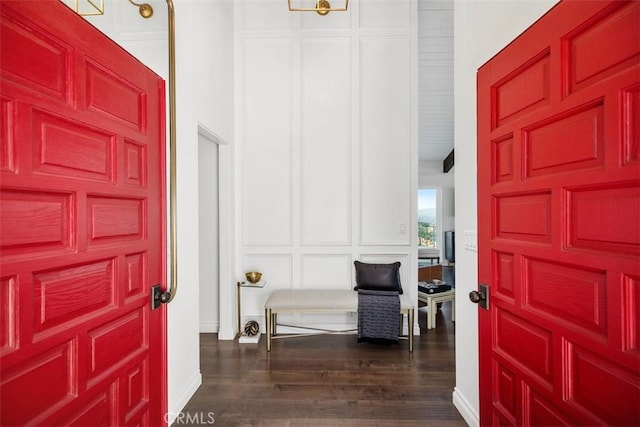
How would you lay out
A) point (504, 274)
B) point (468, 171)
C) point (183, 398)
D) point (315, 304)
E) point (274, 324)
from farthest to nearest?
point (274, 324) < point (315, 304) < point (183, 398) < point (468, 171) < point (504, 274)

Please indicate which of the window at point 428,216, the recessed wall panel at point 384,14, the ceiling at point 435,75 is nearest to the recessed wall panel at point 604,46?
the recessed wall panel at point 384,14

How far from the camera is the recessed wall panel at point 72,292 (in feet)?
3.15

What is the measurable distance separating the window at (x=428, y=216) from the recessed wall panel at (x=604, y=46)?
8.11m

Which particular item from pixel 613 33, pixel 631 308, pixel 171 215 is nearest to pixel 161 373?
pixel 171 215

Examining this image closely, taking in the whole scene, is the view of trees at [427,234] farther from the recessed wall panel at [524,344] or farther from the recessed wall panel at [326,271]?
the recessed wall panel at [524,344]

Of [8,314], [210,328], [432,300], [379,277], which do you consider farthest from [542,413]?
[210,328]

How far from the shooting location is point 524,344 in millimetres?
1270

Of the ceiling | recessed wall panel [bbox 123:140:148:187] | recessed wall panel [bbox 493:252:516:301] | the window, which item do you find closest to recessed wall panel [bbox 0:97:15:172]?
recessed wall panel [bbox 123:140:148:187]

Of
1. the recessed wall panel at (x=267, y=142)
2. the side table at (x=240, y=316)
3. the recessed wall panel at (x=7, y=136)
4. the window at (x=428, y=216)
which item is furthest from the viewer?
the window at (x=428, y=216)

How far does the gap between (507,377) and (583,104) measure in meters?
1.15

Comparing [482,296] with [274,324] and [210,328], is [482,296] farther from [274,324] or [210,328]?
[210,328]

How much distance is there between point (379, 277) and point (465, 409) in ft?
4.93

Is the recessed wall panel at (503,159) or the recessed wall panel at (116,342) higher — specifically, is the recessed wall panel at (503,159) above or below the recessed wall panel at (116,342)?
above

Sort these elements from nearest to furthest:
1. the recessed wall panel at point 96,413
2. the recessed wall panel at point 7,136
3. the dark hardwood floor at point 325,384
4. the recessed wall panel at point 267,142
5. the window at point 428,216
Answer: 1. the recessed wall panel at point 7,136
2. the recessed wall panel at point 96,413
3. the dark hardwood floor at point 325,384
4. the recessed wall panel at point 267,142
5. the window at point 428,216
